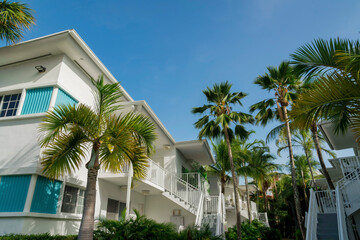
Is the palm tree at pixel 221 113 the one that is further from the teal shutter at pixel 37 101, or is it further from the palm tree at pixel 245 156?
the teal shutter at pixel 37 101

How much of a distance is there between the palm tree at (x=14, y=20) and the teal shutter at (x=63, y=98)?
2.36 metres

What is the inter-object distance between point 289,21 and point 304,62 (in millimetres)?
4414

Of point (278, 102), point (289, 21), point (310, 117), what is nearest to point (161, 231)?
point (310, 117)

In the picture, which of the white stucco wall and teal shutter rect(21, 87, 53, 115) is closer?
teal shutter rect(21, 87, 53, 115)

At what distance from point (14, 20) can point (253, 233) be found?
18.0 m

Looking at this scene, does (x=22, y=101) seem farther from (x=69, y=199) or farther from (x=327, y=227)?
(x=327, y=227)

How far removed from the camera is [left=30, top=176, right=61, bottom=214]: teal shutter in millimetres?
7824

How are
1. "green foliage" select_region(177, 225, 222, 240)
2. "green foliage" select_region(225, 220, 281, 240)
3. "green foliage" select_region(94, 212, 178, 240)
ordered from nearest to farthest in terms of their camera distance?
"green foliage" select_region(94, 212, 178, 240)
"green foliage" select_region(177, 225, 222, 240)
"green foliage" select_region(225, 220, 281, 240)

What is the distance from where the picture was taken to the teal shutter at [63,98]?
931cm

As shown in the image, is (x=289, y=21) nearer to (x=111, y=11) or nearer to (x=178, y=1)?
(x=178, y=1)

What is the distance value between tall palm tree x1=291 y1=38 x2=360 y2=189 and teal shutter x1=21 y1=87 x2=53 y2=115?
8804 millimetres

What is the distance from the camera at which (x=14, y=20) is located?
794 centimetres

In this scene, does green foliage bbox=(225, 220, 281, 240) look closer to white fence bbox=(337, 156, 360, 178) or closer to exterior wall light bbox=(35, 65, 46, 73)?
white fence bbox=(337, 156, 360, 178)

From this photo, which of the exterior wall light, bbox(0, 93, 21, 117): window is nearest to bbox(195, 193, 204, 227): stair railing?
bbox(0, 93, 21, 117): window
